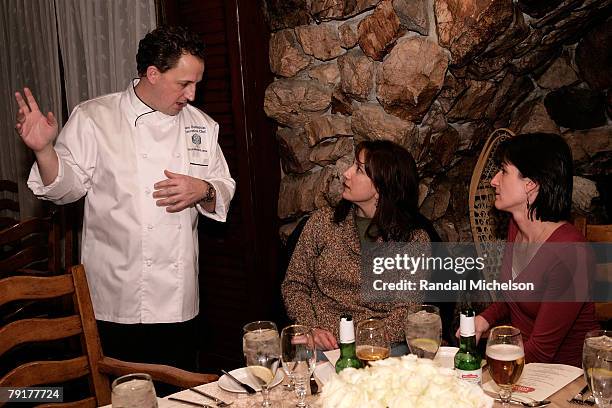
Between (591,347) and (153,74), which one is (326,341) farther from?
(153,74)

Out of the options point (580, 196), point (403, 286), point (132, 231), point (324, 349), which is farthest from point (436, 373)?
point (580, 196)

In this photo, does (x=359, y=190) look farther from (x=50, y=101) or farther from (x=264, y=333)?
(x=50, y=101)

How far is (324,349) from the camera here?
6.68 feet

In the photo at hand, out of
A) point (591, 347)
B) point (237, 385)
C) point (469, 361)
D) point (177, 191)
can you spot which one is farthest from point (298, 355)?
point (177, 191)

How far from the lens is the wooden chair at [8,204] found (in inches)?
128

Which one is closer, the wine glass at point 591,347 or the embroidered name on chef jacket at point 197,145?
the wine glass at point 591,347

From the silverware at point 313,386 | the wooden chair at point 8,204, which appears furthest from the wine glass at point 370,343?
the wooden chair at point 8,204

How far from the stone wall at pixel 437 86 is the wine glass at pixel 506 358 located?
1.40 m

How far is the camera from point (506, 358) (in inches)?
50.7

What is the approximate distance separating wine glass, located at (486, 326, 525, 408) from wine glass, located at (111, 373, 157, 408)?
0.65m

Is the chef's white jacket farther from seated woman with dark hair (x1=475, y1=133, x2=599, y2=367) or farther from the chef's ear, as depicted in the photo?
seated woman with dark hair (x1=475, y1=133, x2=599, y2=367)

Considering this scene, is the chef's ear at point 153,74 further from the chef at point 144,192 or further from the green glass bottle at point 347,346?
the green glass bottle at point 347,346

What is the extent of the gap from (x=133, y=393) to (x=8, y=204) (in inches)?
113

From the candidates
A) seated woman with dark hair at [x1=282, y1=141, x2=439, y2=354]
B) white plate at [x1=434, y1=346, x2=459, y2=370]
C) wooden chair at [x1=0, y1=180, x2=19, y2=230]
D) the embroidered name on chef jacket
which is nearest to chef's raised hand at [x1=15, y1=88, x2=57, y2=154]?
the embroidered name on chef jacket
